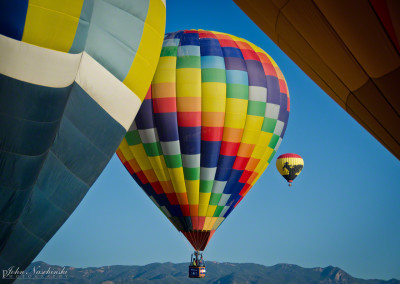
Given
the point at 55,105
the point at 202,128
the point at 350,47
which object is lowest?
the point at 350,47

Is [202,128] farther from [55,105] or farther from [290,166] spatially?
[290,166]

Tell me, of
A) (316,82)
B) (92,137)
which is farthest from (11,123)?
(316,82)

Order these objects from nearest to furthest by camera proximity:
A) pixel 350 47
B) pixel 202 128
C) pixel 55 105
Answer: pixel 350 47
pixel 55 105
pixel 202 128

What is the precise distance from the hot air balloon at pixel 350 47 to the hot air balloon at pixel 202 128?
9828 millimetres

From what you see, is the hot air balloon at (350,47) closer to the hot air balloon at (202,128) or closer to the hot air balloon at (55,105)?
the hot air balloon at (55,105)

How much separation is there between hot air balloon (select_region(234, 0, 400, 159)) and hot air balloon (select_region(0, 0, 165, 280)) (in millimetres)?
2904

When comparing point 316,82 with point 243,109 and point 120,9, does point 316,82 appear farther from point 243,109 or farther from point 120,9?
point 243,109

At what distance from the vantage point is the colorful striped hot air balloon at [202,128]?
1466 centimetres

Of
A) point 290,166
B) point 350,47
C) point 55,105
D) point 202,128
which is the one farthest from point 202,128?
point 290,166

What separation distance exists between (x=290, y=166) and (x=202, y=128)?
1338 cm

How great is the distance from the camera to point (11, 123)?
5.90 metres

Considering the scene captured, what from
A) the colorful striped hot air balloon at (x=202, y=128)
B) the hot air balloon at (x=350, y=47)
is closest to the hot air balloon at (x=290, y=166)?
the colorful striped hot air balloon at (x=202, y=128)

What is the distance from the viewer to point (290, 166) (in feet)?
88.1

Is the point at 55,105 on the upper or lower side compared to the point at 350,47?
upper
